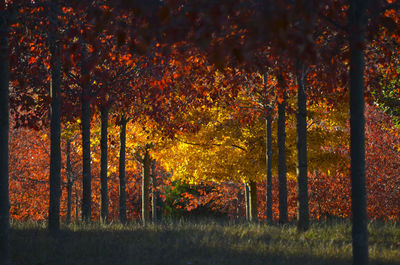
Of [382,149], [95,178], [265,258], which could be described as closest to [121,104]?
[265,258]

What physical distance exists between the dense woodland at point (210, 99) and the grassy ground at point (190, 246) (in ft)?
2.36

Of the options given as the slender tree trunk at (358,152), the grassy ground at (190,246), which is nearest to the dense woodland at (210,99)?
the slender tree trunk at (358,152)

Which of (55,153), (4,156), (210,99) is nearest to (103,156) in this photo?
(210,99)

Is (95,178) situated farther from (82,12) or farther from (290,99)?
(82,12)

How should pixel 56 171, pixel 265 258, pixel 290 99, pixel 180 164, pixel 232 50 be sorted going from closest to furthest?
1. pixel 232 50
2. pixel 265 258
3. pixel 56 171
4. pixel 290 99
5. pixel 180 164

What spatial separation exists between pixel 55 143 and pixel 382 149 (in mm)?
19535

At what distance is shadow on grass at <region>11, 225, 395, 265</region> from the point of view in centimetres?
746

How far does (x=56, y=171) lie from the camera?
9.45 metres

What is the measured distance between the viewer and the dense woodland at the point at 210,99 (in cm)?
533

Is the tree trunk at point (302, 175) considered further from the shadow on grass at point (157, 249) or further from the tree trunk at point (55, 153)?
the tree trunk at point (55, 153)

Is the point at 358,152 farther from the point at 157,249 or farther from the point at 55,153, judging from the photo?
the point at 55,153

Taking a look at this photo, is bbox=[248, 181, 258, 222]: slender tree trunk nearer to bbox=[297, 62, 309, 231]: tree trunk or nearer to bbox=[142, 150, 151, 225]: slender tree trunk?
bbox=[142, 150, 151, 225]: slender tree trunk

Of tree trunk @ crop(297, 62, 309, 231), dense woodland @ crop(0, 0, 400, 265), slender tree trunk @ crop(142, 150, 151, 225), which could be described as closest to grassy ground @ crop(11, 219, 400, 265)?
tree trunk @ crop(297, 62, 309, 231)

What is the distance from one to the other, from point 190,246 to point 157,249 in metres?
0.63
